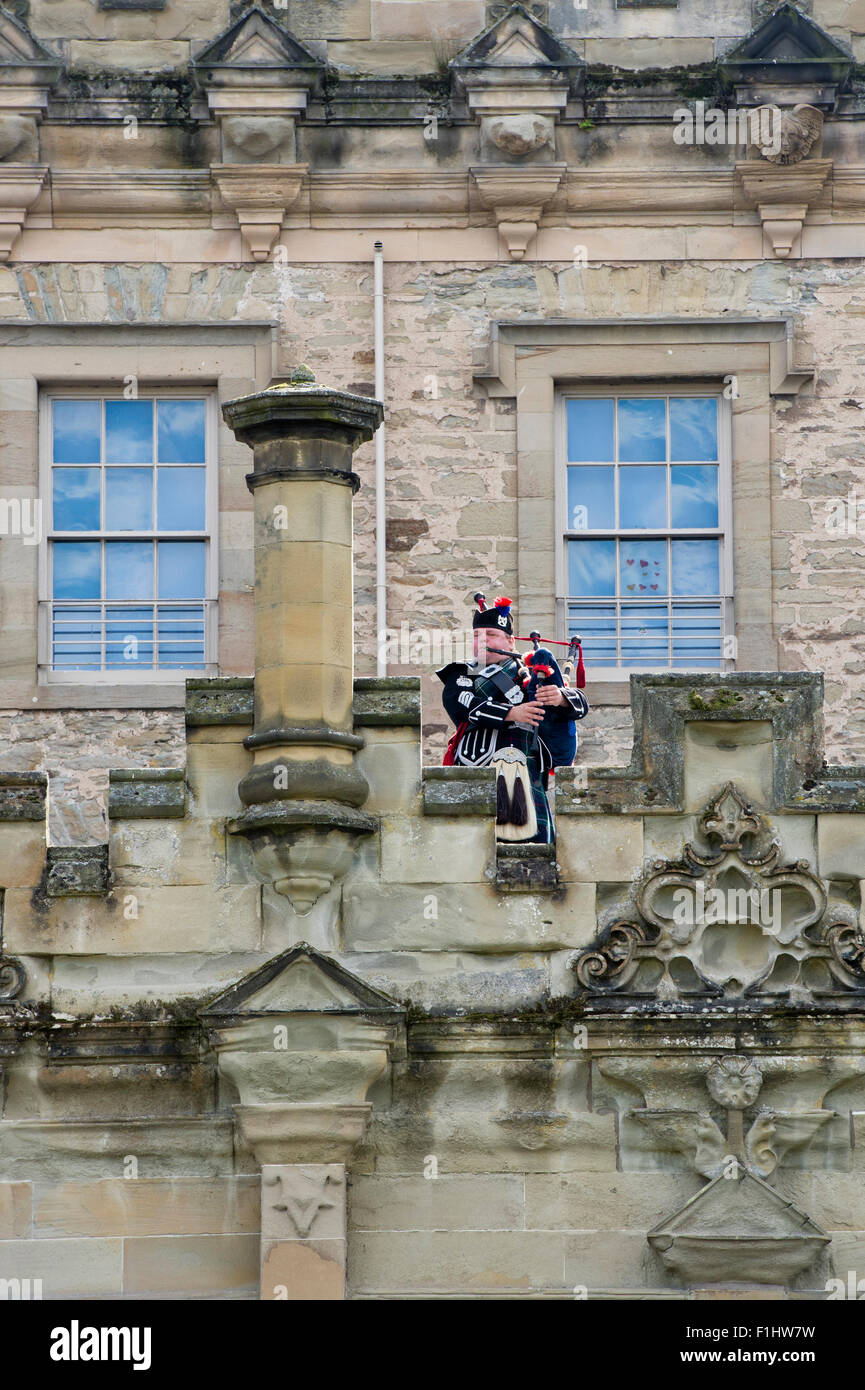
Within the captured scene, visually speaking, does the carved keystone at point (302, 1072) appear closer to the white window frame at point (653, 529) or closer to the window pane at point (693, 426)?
the white window frame at point (653, 529)

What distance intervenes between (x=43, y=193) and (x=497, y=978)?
8.95 metres

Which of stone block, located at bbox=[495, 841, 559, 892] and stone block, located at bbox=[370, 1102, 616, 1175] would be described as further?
stone block, located at bbox=[495, 841, 559, 892]

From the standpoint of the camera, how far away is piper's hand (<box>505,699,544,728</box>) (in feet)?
48.6

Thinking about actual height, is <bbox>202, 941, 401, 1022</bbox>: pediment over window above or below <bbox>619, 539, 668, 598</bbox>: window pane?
below

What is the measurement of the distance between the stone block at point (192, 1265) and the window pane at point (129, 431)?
816 cm

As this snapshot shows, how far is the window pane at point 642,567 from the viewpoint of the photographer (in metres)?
19.9

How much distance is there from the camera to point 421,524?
65.3 ft

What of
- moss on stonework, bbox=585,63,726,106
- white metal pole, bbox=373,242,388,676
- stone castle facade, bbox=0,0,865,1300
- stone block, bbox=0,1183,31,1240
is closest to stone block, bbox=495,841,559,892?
stone block, bbox=0,1183,31,1240

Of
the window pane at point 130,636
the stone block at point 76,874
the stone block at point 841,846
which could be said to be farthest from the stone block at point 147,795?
the window pane at point 130,636

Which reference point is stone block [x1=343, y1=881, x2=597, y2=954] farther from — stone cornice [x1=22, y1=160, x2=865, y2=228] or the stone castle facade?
stone cornice [x1=22, y1=160, x2=865, y2=228]

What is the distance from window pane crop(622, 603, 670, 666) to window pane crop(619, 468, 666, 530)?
1.94 feet

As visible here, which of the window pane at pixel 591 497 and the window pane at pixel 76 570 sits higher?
the window pane at pixel 591 497
